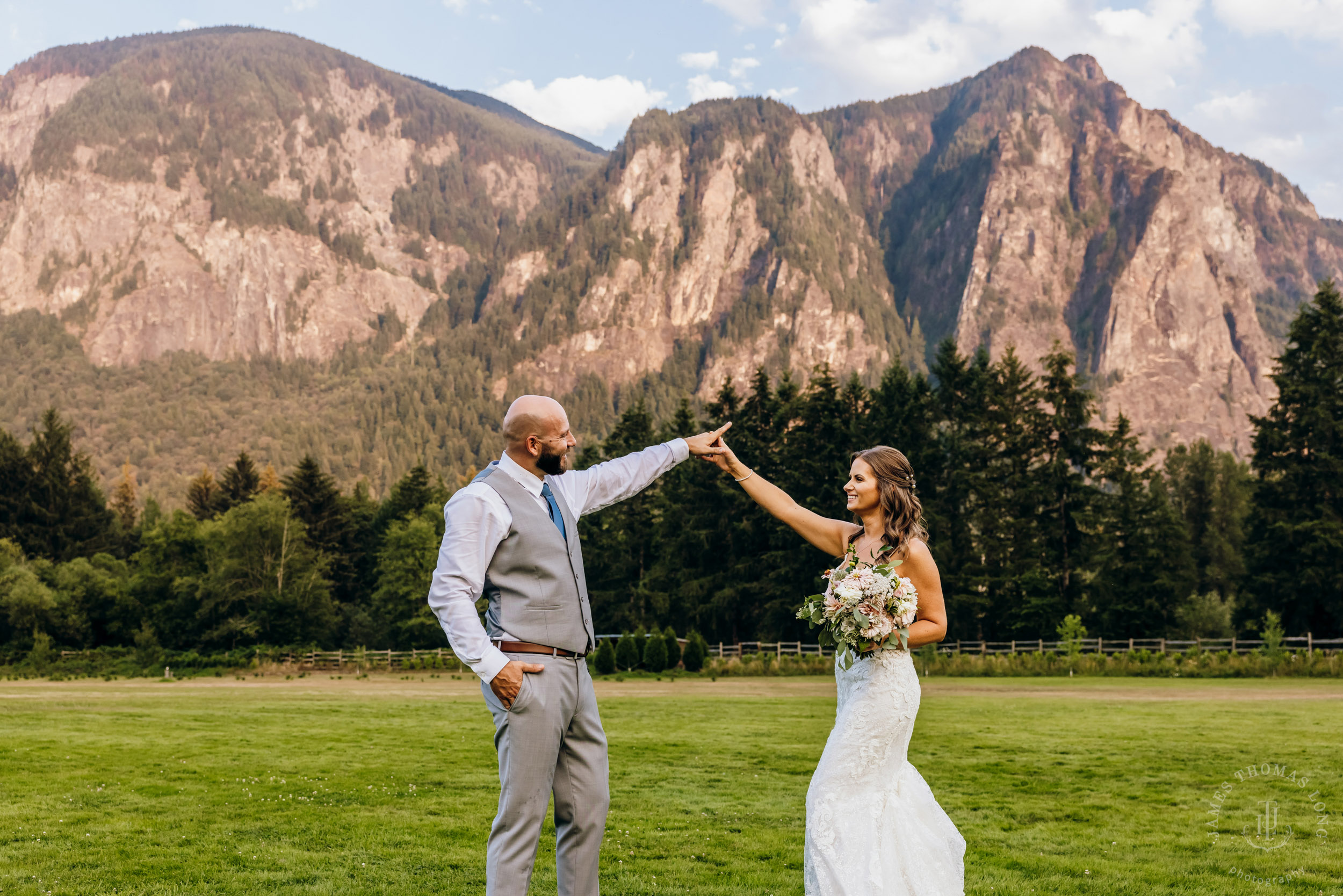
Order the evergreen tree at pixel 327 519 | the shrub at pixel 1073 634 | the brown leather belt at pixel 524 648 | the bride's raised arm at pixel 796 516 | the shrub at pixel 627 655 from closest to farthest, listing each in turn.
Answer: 1. the brown leather belt at pixel 524 648
2. the bride's raised arm at pixel 796 516
3. the shrub at pixel 1073 634
4. the shrub at pixel 627 655
5. the evergreen tree at pixel 327 519

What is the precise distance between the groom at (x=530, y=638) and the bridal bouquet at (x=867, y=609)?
1.47m

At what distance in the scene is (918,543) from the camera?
625 cm

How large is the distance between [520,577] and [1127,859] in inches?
247

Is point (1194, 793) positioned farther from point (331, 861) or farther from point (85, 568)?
point (85, 568)

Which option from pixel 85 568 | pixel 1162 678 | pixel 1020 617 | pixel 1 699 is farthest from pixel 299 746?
pixel 85 568

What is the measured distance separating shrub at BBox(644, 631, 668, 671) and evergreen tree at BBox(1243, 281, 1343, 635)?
80.4 ft

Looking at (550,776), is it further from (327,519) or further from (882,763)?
(327,519)

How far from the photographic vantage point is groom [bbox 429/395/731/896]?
16.7ft

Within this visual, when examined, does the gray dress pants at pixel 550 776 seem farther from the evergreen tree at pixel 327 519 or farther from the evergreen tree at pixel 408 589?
the evergreen tree at pixel 327 519

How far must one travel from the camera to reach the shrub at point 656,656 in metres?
41.3

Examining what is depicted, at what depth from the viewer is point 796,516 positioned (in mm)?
6723

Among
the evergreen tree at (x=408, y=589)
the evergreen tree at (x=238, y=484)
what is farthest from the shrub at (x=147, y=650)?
the evergreen tree at (x=238, y=484)

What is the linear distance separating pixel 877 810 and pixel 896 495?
5.73 feet

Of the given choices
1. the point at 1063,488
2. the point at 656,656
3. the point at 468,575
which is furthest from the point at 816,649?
the point at 468,575
